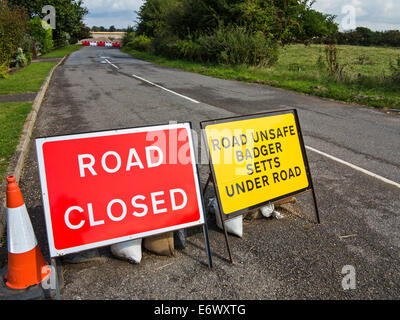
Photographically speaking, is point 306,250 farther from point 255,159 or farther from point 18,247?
point 18,247

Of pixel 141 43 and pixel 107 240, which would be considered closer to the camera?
pixel 107 240

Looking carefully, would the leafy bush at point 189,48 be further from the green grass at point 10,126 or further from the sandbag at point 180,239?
the sandbag at point 180,239

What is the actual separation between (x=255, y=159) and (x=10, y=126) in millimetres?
5835

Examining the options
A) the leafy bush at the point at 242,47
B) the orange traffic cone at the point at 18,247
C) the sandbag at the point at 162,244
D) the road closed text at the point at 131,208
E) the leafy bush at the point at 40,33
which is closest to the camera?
the orange traffic cone at the point at 18,247

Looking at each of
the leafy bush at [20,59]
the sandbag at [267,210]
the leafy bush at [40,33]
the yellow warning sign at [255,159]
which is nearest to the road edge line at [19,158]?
the yellow warning sign at [255,159]

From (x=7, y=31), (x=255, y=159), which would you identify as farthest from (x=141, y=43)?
(x=255, y=159)

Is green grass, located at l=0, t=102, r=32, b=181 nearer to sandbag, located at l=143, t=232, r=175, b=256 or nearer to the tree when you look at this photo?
sandbag, located at l=143, t=232, r=175, b=256

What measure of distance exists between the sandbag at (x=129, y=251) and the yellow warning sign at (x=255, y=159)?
2.93 ft

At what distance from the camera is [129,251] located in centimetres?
283

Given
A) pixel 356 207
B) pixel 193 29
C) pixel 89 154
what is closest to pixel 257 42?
pixel 193 29

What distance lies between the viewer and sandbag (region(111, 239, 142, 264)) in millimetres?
2834

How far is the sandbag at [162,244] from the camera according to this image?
296 centimetres
